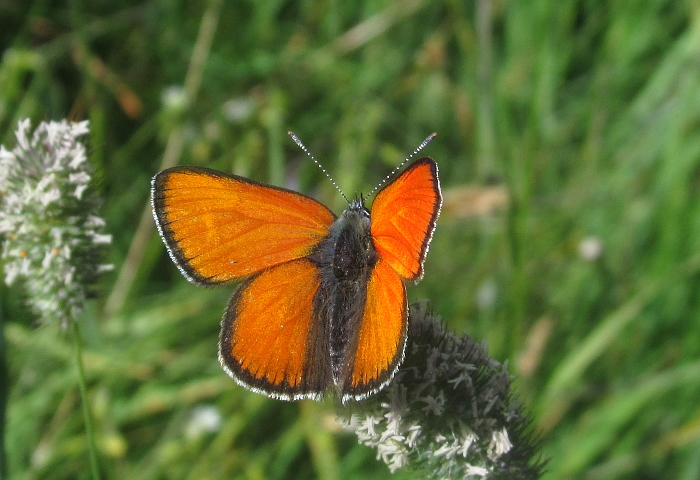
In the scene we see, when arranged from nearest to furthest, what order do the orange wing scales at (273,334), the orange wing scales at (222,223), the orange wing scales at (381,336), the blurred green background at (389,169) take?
the orange wing scales at (381,336) → the orange wing scales at (273,334) → the orange wing scales at (222,223) → the blurred green background at (389,169)

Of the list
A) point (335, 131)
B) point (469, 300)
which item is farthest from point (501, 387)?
point (335, 131)

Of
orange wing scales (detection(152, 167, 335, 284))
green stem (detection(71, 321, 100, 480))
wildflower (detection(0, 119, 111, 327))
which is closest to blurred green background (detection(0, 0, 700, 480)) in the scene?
→ wildflower (detection(0, 119, 111, 327))

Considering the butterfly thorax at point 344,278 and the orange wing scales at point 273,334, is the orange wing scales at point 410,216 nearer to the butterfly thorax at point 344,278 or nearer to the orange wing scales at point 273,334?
the butterfly thorax at point 344,278

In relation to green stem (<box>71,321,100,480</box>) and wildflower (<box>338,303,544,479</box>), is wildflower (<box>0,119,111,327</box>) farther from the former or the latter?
wildflower (<box>338,303,544,479</box>)

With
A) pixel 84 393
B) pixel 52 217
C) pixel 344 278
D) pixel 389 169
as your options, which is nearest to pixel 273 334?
pixel 344 278

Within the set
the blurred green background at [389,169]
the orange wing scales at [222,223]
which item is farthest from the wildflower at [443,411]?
the blurred green background at [389,169]

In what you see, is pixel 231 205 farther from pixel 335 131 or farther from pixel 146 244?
pixel 335 131
